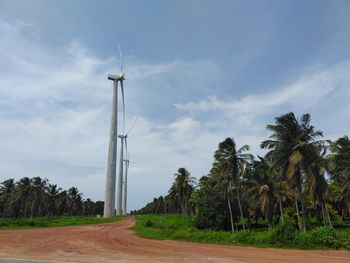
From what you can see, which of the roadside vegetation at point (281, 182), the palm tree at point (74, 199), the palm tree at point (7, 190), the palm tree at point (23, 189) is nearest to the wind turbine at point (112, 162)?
the roadside vegetation at point (281, 182)

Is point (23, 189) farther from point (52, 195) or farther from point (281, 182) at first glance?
point (281, 182)

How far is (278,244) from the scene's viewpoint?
84.7 ft

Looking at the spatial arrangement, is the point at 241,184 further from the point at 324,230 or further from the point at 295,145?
the point at 324,230

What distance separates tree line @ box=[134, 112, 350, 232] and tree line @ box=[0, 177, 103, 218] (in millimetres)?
50018

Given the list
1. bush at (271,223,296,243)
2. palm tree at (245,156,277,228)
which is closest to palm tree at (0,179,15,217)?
palm tree at (245,156,277,228)

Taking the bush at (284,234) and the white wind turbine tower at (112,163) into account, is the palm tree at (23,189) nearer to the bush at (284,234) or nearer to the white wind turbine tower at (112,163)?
the white wind turbine tower at (112,163)

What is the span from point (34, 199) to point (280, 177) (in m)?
94.7

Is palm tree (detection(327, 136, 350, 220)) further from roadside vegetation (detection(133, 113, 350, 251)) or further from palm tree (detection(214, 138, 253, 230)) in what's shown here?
palm tree (detection(214, 138, 253, 230))

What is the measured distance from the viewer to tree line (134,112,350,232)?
119 feet

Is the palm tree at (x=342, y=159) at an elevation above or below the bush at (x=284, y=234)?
above

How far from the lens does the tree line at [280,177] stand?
119ft

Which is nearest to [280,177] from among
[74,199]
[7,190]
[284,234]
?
[284,234]

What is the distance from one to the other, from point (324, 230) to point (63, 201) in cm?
12887

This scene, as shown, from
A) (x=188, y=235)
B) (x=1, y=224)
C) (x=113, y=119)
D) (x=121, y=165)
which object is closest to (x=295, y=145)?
(x=188, y=235)
